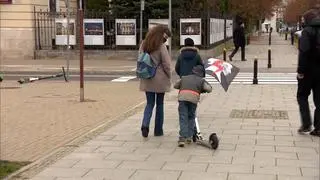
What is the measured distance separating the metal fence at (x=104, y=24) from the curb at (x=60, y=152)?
739 inches

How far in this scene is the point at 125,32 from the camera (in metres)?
Result: 29.5

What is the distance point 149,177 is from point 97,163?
949mm

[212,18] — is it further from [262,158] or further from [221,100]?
[262,158]

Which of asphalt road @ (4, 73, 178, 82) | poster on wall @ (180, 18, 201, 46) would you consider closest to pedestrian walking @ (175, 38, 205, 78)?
asphalt road @ (4, 73, 178, 82)

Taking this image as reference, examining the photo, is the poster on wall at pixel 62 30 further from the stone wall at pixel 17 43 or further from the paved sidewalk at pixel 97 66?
the stone wall at pixel 17 43

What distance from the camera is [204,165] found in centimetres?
683

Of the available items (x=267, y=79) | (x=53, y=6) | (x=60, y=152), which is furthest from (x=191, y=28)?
(x=60, y=152)

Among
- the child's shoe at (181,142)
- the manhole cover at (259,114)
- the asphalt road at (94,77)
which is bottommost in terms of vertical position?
the asphalt road at (94,77)

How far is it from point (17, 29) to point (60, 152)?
23.6m

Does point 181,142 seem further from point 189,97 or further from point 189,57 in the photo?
point 189,57

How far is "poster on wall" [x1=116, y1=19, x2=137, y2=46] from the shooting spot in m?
29.4

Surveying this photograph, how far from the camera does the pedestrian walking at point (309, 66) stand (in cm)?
850

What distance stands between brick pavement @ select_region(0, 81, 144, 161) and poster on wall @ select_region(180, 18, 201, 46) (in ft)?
34.3

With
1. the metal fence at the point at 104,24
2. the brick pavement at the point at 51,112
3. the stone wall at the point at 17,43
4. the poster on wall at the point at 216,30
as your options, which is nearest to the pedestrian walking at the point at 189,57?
the brick pavement at the point at 51,112
